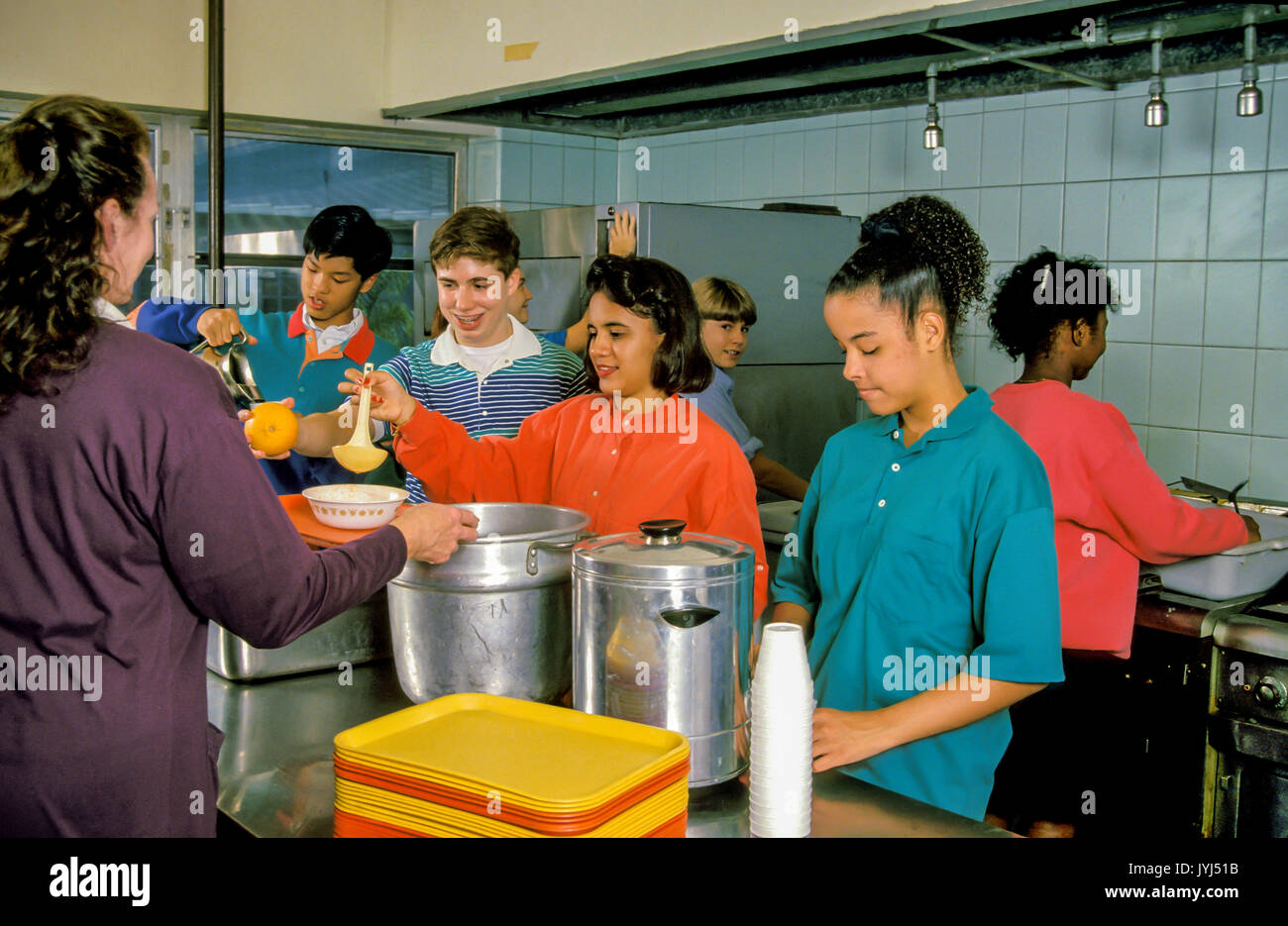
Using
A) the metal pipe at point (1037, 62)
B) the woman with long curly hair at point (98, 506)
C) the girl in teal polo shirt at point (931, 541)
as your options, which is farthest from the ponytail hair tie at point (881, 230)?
the metal pipe at point (1037, 62)

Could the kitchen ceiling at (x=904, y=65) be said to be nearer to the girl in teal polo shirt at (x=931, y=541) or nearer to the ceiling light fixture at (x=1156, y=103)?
the ceiling light fixture at (x=1156, y=103)

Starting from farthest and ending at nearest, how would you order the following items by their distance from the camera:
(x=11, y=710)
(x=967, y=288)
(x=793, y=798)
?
(x=967, y=288), (x=793, y=798), (x=11, y=710)

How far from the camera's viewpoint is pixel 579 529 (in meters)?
1.50

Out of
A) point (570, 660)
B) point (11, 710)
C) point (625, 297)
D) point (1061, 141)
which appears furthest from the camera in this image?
point (1061, 141)

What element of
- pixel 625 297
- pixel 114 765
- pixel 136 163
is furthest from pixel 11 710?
pixel 625 297

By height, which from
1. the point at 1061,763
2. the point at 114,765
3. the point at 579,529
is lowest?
the point at 1061,763

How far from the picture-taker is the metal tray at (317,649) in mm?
1780

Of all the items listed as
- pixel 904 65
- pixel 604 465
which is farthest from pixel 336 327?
pixel 904 65

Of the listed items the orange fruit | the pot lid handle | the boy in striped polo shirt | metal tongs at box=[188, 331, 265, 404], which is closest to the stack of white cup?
the pot lid handle

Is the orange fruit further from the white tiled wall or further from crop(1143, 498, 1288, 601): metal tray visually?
the white tiled wall

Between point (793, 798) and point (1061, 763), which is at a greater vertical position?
point (793, 798)
